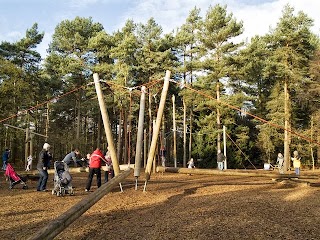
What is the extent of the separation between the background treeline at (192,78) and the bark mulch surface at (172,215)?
2128 centimetres

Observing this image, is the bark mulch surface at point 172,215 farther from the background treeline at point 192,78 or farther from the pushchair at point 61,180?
the background treeline at point 192,78

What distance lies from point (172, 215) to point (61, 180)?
218 inches

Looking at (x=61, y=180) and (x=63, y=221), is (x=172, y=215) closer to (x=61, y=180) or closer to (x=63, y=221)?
(x=63, y=221)

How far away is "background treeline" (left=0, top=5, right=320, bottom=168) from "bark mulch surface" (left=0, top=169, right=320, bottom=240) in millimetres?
21279

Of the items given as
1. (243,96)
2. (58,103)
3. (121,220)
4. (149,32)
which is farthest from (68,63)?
(121,220)

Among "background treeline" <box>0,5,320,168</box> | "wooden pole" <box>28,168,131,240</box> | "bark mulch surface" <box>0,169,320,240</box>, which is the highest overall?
"background treeline" <box>0,5,320,168</box>

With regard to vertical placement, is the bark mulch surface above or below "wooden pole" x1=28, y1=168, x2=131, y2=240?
below

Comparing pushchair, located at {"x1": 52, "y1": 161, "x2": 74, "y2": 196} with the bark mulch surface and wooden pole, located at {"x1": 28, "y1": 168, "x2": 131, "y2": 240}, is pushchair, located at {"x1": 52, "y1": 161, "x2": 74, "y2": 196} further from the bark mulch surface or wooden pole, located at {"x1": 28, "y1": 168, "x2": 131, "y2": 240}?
wooden pole, located at {"x1": 28, "y1": 168, "x2": 131, "y2": 240}

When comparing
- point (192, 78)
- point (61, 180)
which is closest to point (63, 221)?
point (61, 180)

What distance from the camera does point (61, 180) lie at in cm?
1268

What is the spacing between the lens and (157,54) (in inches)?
1631

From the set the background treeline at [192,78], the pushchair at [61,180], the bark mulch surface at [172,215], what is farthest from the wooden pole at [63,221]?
the background treeline at [192,78]

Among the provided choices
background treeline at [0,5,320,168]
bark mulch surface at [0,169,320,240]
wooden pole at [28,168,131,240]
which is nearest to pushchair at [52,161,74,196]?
bark mulch surface at [0,169,320,240]

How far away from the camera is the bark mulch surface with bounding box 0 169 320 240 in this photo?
6805mm
